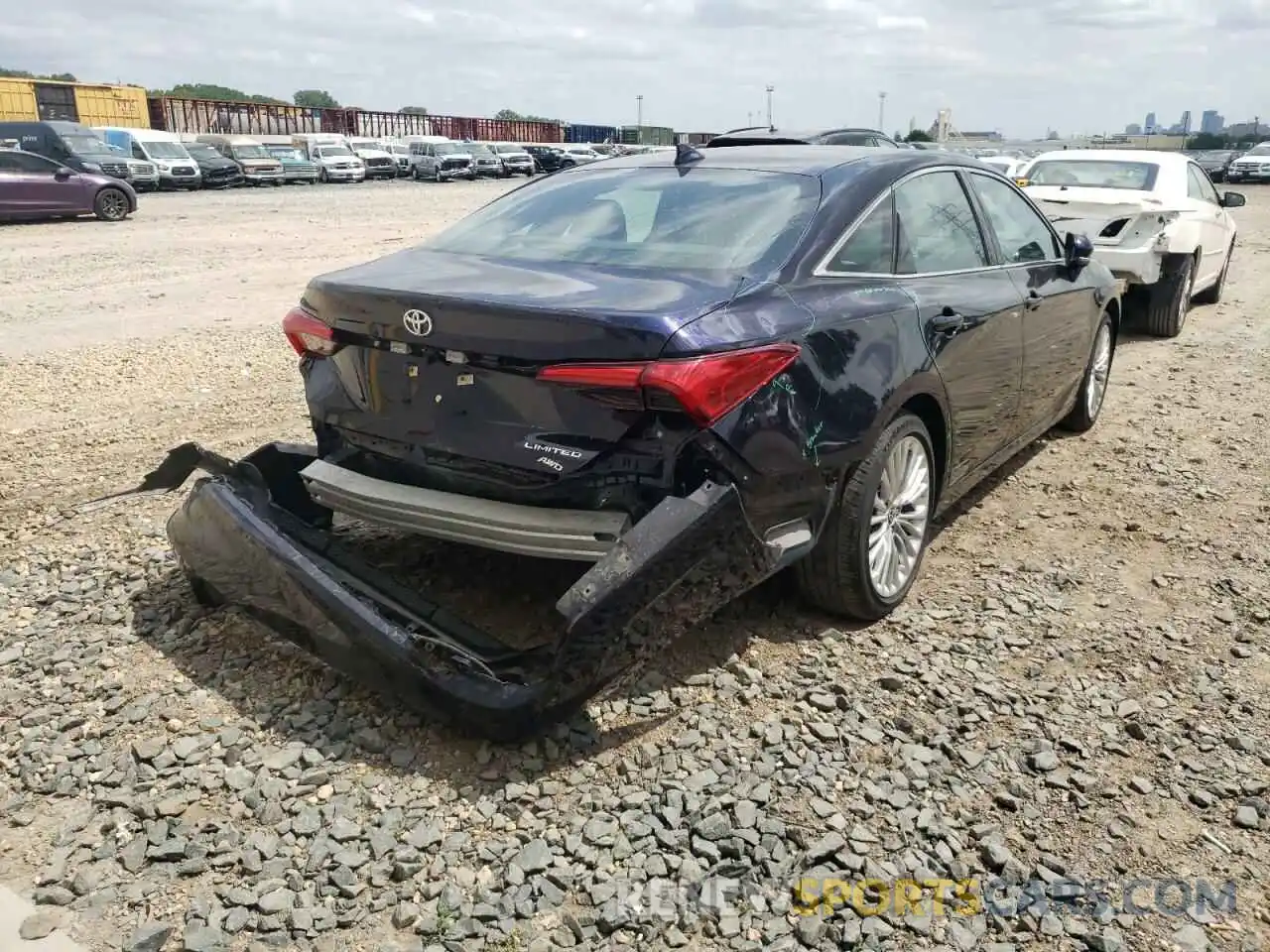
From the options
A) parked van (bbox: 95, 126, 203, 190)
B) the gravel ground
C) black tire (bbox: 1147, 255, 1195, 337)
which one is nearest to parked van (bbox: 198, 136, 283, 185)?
parked van (bbox: 95, 126, 203, 190)

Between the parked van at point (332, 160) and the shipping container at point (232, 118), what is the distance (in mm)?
12431

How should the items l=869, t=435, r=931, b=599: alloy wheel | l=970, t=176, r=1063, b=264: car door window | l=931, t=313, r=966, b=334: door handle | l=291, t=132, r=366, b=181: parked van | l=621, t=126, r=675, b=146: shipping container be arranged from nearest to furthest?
l=869, t=435, r=931, b=599: alloy wheel
l=931, t=313, r=966, b=334: door handle
l=970, t=176, r=1063, b=264: car door window
l=291, t=132, r=366, b=181: parked van
l=621, t=126, r=675, b=146: shipping container

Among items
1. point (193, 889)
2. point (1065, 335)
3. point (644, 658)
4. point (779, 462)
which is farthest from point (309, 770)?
point (1065, 335)

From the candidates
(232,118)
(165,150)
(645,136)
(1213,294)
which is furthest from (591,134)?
(1213,294)

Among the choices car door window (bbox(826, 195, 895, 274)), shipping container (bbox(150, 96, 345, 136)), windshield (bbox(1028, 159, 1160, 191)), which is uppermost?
shipping container (bbox(150, 96, 345, 136))

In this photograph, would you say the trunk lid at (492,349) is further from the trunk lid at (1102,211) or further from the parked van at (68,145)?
the parked van at (68,145)

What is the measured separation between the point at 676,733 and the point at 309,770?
107cm

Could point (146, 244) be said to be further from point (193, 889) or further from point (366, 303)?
point (193, 889)

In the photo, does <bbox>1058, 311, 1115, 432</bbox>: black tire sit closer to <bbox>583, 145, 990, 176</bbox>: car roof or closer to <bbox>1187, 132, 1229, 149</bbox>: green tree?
<bbox>583, 145, 990, 176</bbox>: car roof

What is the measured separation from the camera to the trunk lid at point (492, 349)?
292cm

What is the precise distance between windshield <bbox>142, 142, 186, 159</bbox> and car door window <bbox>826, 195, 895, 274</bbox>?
3101cm

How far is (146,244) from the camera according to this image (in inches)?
615

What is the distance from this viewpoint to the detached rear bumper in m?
2.78

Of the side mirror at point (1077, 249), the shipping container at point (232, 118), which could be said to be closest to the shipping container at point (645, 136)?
the shipping container at point (232, 118)
